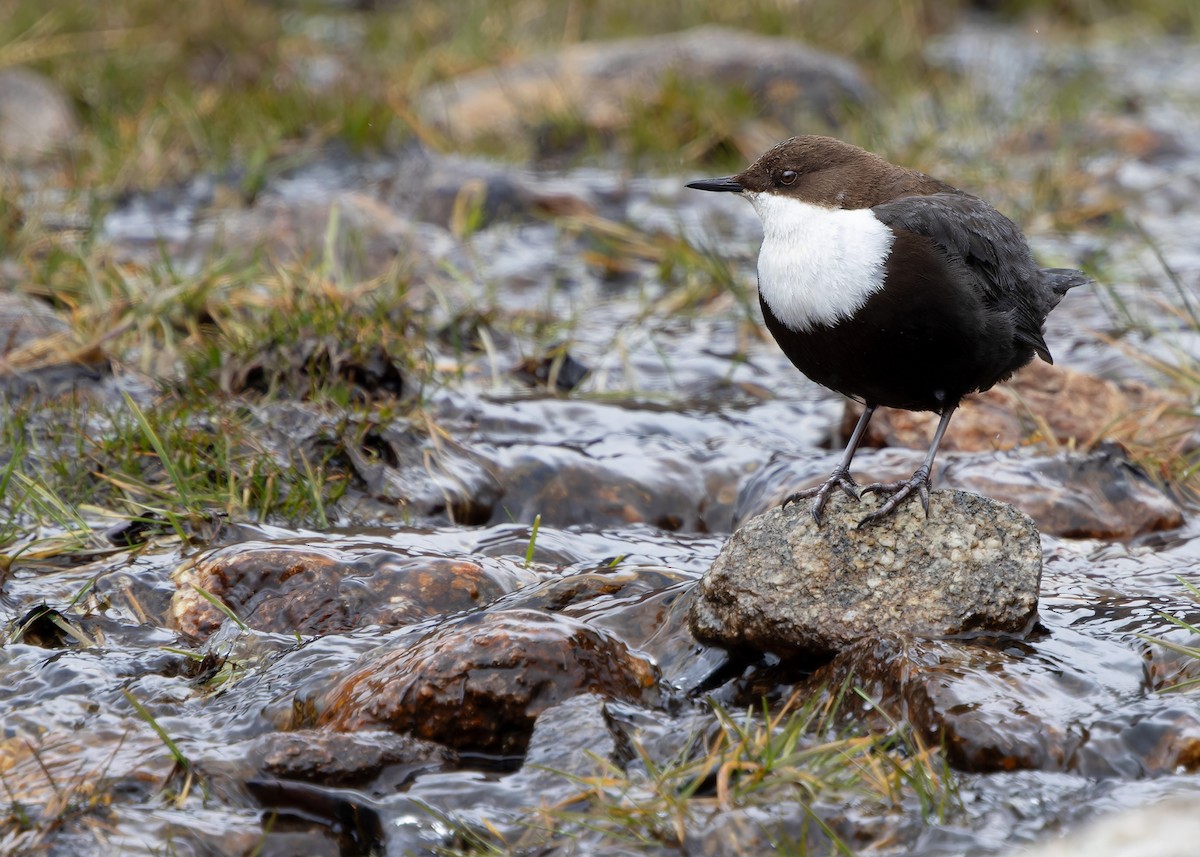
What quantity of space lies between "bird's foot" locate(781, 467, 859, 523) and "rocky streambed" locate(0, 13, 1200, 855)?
1.22ft

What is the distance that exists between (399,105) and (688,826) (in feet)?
24.2

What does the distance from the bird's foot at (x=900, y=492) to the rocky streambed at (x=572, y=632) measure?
36 cm

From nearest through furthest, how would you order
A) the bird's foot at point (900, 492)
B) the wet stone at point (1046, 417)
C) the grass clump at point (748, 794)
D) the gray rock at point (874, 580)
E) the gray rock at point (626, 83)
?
1. the grass clump at point (748, 794)
2. the gray rock at point (874, 580)
3. the bird's foot at point (900, 492)
4. the wet stone at point (1046, 417)
5. the gray rock at point (626, 83)

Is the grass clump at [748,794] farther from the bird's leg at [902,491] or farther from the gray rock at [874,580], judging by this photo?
the bird's leg at [902,491]

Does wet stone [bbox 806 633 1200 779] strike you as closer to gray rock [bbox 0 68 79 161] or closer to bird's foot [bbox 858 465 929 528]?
bird's foot [bbox 858 465 929 528]

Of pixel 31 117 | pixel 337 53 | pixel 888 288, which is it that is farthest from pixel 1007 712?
pixel 337 53

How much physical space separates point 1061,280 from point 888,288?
1.04 metres

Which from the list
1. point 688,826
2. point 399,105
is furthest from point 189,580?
point 399,105

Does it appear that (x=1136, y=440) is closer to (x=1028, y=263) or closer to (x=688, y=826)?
(x=1028, y=263)

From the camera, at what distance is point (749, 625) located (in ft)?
12.0

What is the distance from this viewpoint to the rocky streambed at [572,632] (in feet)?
10.0

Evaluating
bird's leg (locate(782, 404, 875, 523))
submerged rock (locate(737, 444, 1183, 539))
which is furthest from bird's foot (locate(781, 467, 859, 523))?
submerged rock (locate(737, 444, 1183, 539))

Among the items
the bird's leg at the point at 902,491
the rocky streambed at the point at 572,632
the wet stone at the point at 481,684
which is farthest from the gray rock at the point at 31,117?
the bird's leg at the point at 902,491

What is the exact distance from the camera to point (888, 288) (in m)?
3.70
